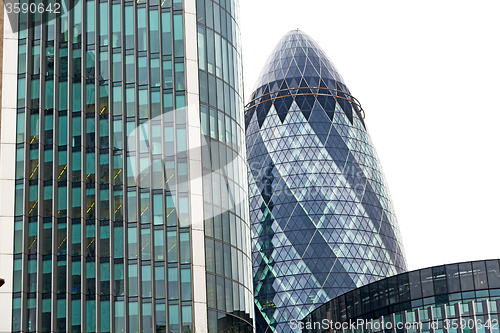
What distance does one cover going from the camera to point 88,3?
52.5 meters

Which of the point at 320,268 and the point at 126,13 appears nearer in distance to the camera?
the point at 126,13

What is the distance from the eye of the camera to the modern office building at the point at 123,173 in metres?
45.8

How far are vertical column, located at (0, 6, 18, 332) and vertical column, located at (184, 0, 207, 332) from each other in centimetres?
1108

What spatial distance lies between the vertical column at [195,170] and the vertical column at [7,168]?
436 inches

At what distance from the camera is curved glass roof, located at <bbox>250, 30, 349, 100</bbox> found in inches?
4948

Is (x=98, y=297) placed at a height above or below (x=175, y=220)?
below

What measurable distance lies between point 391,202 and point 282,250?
22519 mm

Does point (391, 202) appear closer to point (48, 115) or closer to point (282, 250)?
point (282, 250)

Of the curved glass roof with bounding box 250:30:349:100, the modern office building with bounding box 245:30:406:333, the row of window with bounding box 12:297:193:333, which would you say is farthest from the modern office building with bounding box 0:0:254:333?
the curved glass roof with bounding box 250:30:349:100

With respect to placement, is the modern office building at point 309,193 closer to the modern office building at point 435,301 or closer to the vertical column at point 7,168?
the modern office building at point 435,301

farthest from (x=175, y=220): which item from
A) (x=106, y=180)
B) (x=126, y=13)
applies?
(x=126, y=13)

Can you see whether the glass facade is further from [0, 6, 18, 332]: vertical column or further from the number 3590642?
[0, 6, 18, 332]: vertical column

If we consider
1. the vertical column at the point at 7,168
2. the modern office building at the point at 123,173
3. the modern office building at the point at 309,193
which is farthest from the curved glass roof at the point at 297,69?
the vertical column at the point at 7,168

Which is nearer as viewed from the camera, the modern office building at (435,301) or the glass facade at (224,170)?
the glass facade at (224,170)
